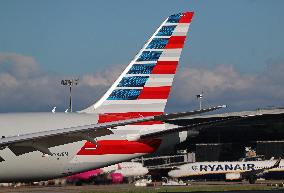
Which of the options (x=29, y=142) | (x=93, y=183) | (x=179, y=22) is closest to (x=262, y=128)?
(x=93, y=183)

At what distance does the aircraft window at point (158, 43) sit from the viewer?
38781 mm

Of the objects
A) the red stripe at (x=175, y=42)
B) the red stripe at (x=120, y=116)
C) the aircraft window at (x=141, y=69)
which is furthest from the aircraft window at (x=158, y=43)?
the red stripe at (x=120, y=116)

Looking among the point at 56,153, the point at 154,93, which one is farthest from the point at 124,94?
the point at 56,153

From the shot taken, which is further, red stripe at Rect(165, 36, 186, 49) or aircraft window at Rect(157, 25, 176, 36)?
aircraft window at Rect(157, 25, 176, 36)

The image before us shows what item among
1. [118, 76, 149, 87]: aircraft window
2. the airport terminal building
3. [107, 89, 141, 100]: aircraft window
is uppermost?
the airport terminal building

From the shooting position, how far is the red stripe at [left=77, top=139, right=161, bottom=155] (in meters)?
35.6

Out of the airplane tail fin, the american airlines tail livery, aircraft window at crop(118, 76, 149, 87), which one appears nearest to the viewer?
the american airlines tail livery

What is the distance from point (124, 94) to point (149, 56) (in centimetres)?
241

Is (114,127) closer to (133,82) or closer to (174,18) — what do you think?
(133,82)

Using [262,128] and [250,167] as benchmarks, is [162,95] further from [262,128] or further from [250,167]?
[262,128]

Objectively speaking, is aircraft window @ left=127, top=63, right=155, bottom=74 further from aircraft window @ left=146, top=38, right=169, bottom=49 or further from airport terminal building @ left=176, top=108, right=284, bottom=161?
airport terminal building @ left=176, top=108, right=284, bottom=161

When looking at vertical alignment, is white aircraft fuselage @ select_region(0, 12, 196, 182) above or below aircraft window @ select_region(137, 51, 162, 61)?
below

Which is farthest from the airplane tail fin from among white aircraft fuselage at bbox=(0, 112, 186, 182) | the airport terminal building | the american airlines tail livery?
the airport terminal building

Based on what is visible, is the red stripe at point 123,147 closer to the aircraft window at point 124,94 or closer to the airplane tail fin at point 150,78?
the airplane tail fin at point 150,78
